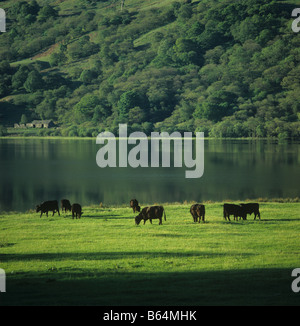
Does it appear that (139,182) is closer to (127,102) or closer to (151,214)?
(151,214)

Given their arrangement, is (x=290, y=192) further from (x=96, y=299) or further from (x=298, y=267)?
(x=96, y=299)

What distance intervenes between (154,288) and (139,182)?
145 ft

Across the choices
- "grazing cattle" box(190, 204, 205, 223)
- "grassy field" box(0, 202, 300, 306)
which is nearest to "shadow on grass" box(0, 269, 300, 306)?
"grassy field" box(0, 202, 300, 306)

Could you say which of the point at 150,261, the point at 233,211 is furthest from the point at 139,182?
the point at 150,261

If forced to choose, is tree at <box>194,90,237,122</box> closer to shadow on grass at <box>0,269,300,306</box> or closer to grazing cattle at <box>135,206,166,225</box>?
grazing cattle at <box>135,206,166,225</box>

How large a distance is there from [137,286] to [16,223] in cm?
1308

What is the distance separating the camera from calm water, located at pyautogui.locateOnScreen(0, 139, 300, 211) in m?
44.8

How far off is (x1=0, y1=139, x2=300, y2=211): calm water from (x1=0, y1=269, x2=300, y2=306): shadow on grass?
84.8 feet

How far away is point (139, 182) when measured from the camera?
184ft

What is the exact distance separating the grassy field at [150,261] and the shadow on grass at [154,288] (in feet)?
0.07

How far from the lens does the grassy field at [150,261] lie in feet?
37.2

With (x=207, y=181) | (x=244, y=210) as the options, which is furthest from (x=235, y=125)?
(x=244, y=210)

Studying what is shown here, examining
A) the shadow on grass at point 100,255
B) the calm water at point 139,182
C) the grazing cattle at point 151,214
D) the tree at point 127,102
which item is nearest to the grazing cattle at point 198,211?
the grazing cattle at point 151,214
